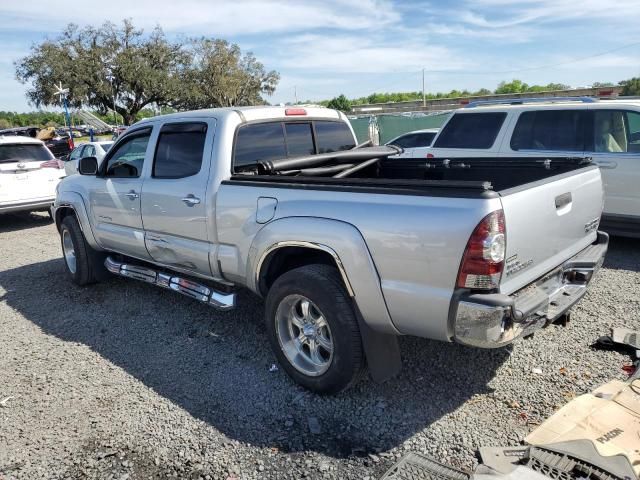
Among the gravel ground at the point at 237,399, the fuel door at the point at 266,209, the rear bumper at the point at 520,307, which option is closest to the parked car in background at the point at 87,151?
the gravel ground at the point at 237,399

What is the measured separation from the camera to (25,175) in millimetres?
9906

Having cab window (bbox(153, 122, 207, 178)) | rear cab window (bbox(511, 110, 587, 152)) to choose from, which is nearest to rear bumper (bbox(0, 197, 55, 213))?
cab window (bbox(153, 122, 207, 178))

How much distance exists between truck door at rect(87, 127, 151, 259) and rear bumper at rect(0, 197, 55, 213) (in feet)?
17.3

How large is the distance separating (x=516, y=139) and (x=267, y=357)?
16.2 feet

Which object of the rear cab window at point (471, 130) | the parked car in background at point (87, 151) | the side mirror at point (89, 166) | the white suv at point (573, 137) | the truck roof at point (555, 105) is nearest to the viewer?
the side mirror at point (89, 166)

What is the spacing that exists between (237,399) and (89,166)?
3.31 metres

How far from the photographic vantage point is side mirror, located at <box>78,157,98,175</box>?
5453mm

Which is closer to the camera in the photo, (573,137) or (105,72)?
(573,137)

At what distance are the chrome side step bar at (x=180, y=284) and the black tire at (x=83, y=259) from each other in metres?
0.33

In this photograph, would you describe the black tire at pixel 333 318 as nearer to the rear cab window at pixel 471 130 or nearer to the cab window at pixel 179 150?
the cab window at pixel 179 150

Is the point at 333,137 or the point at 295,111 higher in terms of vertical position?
the point at 295,111

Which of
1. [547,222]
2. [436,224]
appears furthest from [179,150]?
[547,222]

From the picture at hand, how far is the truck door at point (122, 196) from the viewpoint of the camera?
16.2ft

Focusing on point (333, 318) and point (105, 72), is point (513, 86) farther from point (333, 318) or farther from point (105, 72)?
point (333, 318)
